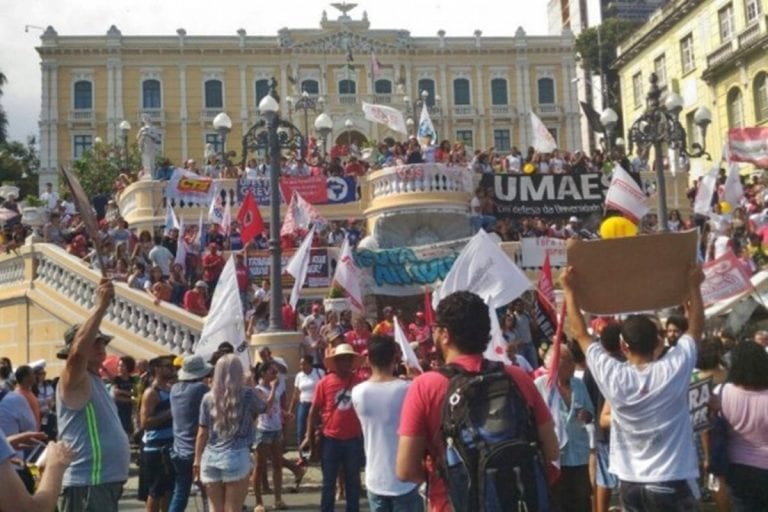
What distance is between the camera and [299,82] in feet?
219

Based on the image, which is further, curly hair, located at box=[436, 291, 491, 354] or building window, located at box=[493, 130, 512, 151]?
building window, located at box=[493, 130, 512, 151]

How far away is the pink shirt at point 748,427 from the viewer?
5.68 meters

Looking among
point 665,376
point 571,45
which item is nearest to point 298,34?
point 571,45

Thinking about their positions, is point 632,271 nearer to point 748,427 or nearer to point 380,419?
point 748,427

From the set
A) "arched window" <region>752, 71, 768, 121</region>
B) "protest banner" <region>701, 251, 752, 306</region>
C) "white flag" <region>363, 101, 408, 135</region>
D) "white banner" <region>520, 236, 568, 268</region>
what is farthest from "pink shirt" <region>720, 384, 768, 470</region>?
"arched window" <region>752, 71, 768, 121</region>

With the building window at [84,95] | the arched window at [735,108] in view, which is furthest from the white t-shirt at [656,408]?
the building window at [84,95]

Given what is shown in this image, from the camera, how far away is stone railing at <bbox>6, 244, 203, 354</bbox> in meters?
16.5

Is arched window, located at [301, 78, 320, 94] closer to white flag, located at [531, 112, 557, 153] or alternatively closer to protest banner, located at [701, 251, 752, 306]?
white flag, located at [531, 112, 557, 153]

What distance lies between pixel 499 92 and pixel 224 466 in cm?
6413

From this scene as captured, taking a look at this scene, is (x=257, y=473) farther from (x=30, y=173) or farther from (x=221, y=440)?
(x=30, y=173)

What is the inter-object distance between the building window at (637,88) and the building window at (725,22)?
24.0 ft

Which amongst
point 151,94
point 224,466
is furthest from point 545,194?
point 151,94

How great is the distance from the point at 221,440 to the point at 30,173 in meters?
61.0

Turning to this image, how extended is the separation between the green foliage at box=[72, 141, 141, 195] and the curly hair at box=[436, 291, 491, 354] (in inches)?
1813
